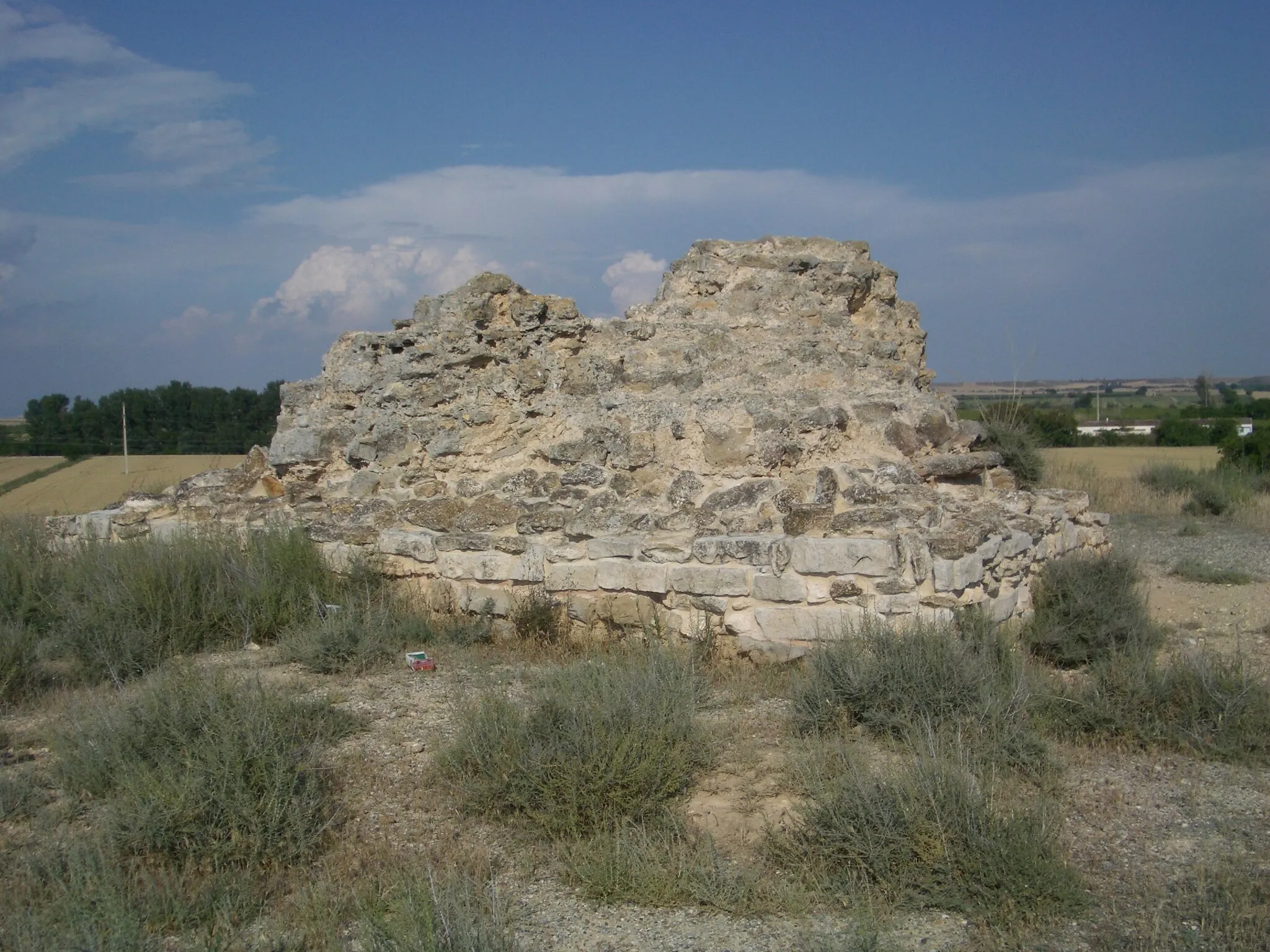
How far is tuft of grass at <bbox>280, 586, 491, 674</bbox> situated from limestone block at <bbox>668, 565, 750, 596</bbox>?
128 centimetres

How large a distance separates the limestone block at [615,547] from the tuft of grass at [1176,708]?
2402mm

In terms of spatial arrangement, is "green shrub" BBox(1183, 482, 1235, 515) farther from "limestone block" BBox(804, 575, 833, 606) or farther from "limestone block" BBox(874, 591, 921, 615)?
"limestone block" BBox(804, 575, 833, 606)

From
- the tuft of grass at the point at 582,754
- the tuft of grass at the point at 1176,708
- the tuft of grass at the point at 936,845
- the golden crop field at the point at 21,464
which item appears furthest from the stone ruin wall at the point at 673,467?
the golden crop field at the point at 21,464

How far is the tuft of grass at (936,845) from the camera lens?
9.93ft

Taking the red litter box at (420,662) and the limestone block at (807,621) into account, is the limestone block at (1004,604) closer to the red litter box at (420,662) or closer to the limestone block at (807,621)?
the limestone block at (807,621)

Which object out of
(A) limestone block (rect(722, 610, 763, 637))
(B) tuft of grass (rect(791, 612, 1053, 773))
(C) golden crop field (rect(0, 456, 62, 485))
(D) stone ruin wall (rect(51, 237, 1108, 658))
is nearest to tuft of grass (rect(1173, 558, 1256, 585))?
(D) stone ruin wall (rect(51, 237, 1108, 658))

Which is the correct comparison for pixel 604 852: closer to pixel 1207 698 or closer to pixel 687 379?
pixel 1207 698

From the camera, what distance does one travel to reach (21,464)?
875 inches

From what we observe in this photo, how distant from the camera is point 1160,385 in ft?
277

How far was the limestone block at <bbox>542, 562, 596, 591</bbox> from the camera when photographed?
6031 mm

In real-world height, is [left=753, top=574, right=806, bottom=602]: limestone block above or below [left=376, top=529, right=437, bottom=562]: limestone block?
below

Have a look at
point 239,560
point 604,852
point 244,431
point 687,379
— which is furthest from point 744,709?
point 244,431

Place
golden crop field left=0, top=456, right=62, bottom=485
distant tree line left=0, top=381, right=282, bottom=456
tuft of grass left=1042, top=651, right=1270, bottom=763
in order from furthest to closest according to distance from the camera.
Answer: distant tree line left=0, top=381, right=282, bottom=456, golden crop field left=0, top=456, right=62, bottom=485, tuft of grass left=1042, top=651, right=1270, bottom=763

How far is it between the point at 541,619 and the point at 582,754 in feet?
7.79
